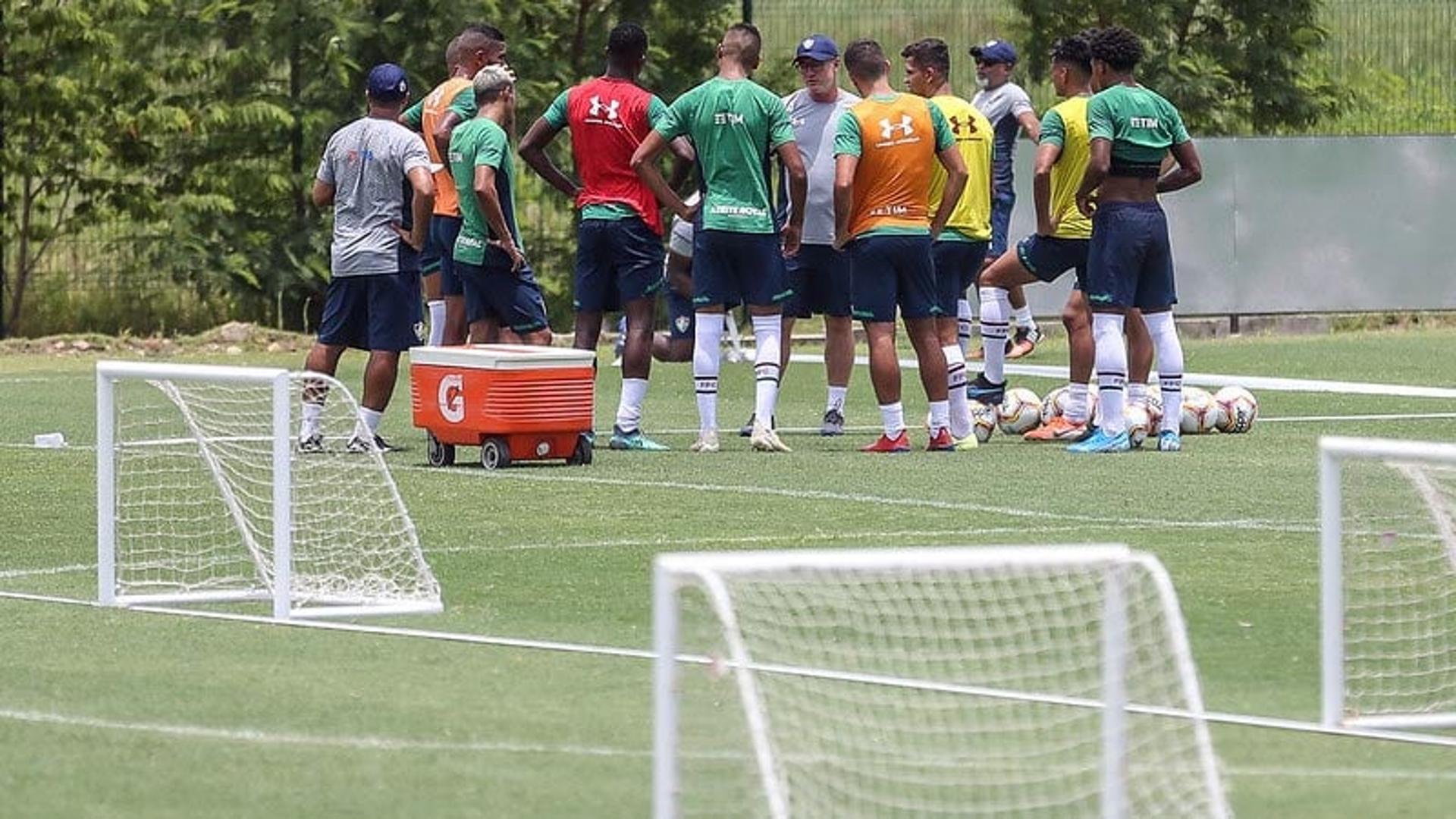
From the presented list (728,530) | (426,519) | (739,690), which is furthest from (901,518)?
(739,690)

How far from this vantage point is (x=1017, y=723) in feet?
23.9

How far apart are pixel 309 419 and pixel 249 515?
3.11 meters

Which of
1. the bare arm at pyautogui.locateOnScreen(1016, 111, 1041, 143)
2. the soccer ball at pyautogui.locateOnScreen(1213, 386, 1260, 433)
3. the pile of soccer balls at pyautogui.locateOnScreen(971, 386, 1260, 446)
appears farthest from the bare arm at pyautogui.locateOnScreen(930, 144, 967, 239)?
the bare arm at pyautogui.locateOnScreen(1016, 111, 1041, 143)

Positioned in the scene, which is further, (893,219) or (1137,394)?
(1137,394)

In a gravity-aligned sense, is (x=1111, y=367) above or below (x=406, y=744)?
above

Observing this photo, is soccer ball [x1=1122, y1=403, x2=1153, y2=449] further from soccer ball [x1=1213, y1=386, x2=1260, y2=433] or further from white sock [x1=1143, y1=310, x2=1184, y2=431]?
soccer ball [x1=1213, y1=386, x2=1260, y2=433]

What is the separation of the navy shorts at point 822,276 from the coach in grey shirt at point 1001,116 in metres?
2.45

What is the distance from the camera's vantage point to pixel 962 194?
1590 cm

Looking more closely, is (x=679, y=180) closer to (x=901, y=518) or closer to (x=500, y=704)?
(x=901, y=518)

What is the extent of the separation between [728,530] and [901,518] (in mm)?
770

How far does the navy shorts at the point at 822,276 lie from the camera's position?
52.0 feet

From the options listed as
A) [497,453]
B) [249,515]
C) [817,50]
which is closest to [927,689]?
[249,515]

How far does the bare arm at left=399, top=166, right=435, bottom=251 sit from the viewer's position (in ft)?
48.8

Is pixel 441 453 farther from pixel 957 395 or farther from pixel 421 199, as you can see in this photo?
pixel 957 395
